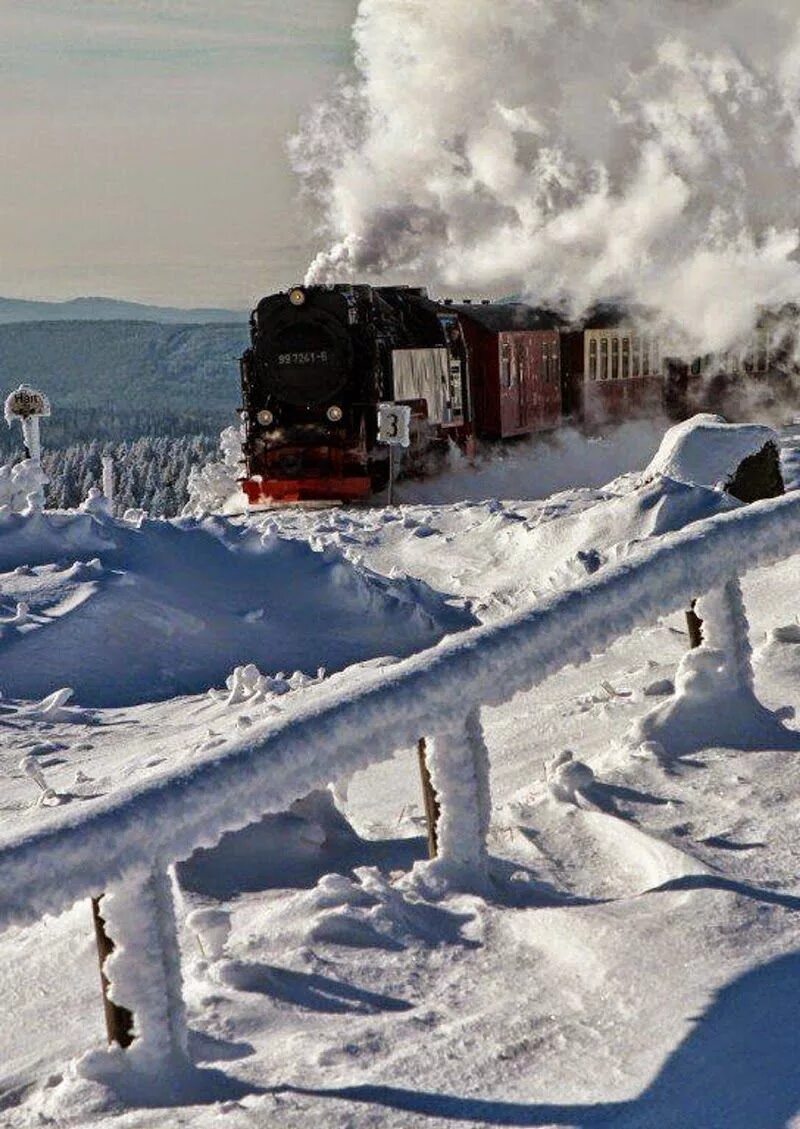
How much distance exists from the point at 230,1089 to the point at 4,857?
2.24 ft

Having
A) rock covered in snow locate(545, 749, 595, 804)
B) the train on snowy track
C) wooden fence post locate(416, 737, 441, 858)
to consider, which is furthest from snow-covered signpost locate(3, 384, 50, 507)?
wooden fence post locate(416, 737, 441, 858)

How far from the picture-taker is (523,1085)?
3141 millimetres

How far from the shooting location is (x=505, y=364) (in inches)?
1054

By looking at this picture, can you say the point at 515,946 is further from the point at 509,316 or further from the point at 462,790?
the point at 509,316

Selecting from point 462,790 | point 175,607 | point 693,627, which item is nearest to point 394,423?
point 175,607

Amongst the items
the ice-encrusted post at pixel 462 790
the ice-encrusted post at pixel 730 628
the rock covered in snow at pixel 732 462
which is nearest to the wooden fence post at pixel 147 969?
the ice-encrusted post at pixel 462 790

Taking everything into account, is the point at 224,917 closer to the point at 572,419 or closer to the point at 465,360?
the point at 465,360

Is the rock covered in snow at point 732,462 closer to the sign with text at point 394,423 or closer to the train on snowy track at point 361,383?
the sign with text at point 394,423

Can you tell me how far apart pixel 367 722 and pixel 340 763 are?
4.6 inches

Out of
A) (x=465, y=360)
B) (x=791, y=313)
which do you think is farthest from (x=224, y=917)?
(x=791, y=313)

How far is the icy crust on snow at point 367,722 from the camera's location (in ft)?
10.2

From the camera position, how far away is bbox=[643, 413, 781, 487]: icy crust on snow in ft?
50.1

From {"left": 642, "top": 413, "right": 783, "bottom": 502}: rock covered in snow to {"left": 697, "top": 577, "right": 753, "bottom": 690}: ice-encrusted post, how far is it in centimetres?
1005

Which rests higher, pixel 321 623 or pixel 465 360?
pixel 465 360
